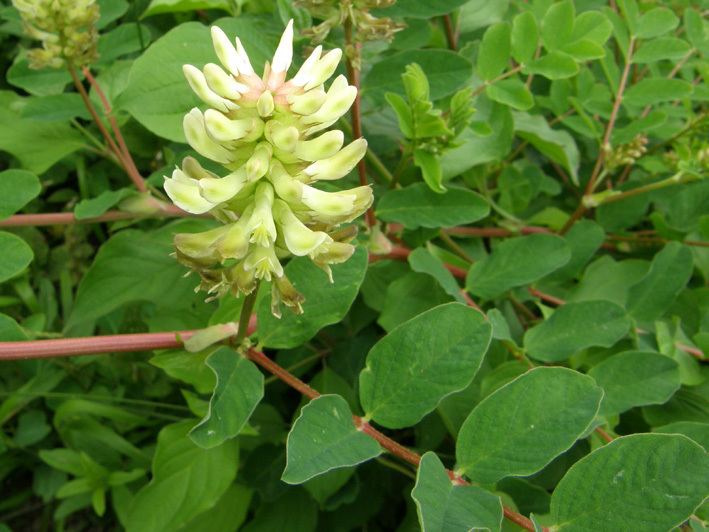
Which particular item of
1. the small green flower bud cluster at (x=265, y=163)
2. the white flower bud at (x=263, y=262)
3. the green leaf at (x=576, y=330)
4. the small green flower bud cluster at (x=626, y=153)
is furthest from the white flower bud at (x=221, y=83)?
the small green flower bud cluster at (x=626, y=153)

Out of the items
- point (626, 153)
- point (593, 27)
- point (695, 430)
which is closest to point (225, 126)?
point (695, 430)

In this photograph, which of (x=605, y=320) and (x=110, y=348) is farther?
(x=605, y=320)

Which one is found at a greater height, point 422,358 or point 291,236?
point 291,236

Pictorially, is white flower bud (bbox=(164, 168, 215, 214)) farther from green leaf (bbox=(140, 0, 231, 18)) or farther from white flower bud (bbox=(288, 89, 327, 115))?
green leaf (bbox=(140, 0, 231, 18))

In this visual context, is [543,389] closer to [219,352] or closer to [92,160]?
[219,352]

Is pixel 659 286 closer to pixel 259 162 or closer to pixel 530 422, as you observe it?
pixel 530 422

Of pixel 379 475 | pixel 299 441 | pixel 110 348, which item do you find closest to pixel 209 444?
pixel 299 441

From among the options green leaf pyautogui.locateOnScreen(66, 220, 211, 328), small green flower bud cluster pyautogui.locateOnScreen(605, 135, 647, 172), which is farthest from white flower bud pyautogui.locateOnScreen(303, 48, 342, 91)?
small green flower bud cluster pyautogui.locateOnScreen(605, 135, 647, 172)
